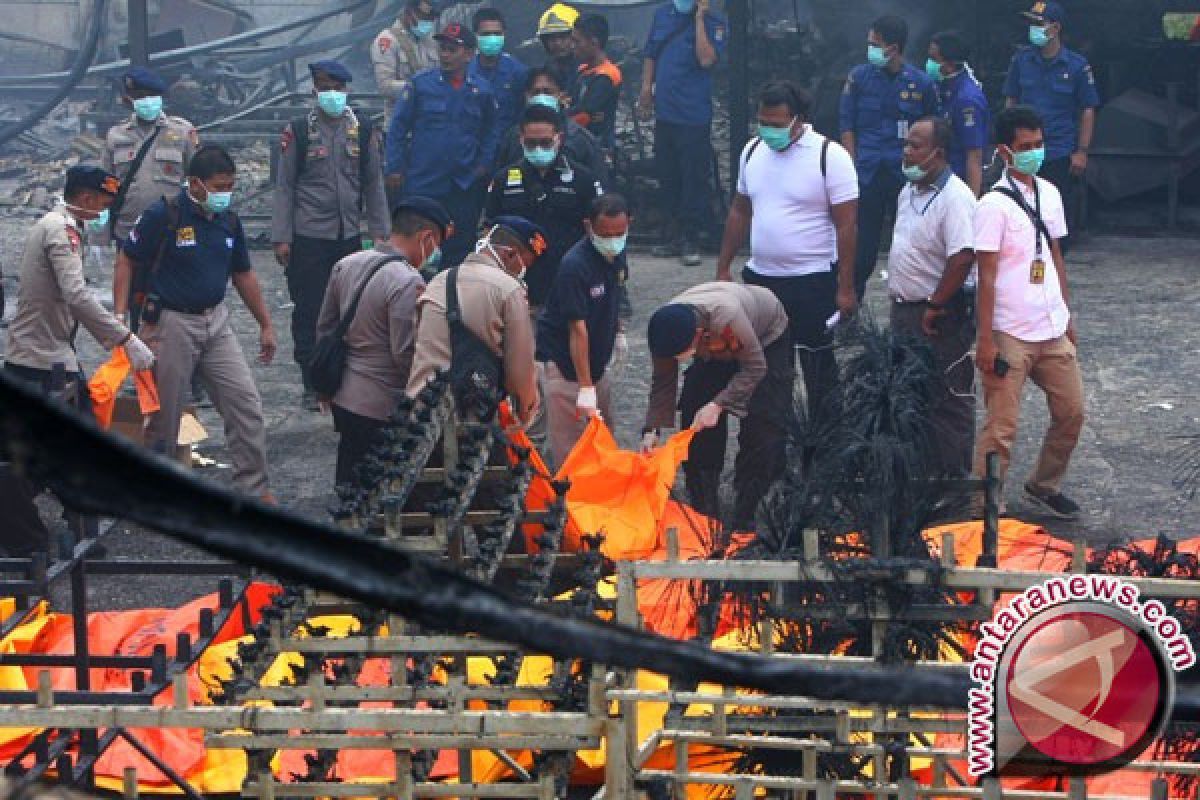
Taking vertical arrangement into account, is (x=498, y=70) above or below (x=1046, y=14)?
below

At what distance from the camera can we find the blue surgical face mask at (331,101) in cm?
963

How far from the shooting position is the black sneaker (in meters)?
8.34

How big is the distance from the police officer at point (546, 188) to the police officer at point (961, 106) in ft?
10.3

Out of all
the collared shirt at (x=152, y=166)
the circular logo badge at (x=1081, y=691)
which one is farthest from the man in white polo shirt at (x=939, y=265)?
the collared shirt at (x=152, y=166)

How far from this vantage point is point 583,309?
780 cm

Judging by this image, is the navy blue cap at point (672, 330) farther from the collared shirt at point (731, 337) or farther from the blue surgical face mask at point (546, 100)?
the blue surgical face mask at point (546, 100)

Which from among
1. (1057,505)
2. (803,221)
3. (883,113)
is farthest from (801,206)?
(883,113)

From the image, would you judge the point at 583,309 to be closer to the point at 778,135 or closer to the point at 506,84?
the point at 778,135

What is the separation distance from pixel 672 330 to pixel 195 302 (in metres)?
2.39

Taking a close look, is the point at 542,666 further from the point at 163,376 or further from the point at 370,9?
the point at 370,9

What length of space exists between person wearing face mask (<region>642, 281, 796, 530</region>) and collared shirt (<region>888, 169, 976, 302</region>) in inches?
26.6

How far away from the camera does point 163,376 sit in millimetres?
8352

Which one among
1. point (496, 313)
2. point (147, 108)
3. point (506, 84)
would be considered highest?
point (147, 108)

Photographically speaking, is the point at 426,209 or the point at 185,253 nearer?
the point at 426,209
